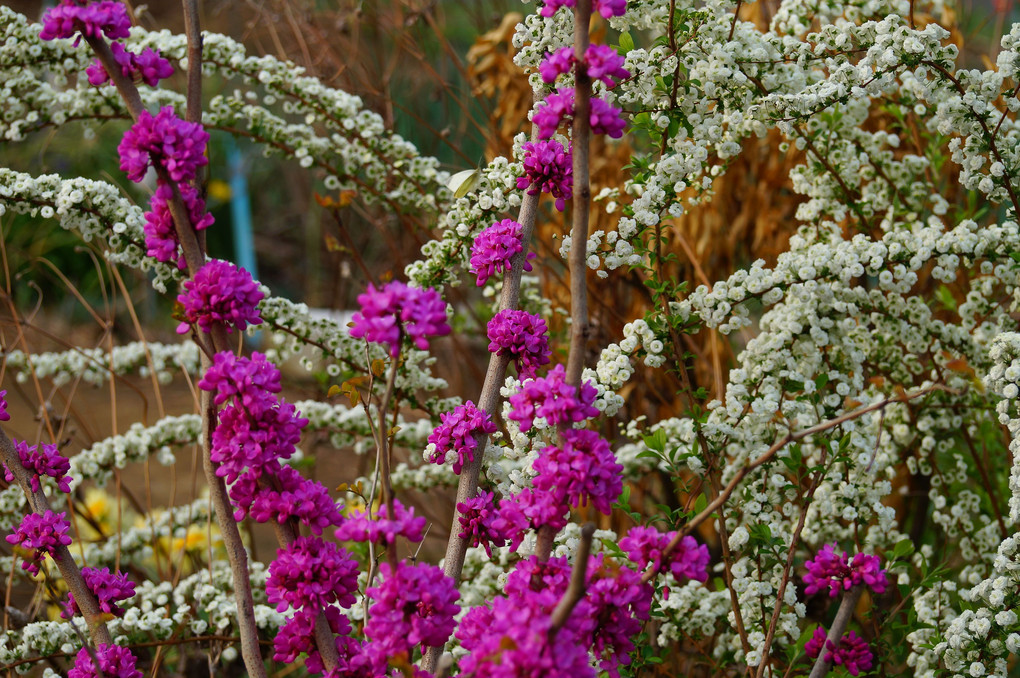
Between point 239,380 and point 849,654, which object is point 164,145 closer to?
point 239,380

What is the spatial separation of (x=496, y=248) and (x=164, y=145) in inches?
16.9

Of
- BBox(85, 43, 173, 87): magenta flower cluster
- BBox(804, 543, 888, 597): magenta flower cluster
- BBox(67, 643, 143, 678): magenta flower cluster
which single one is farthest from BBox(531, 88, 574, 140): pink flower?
BBox(67, 643, 143, 678): magenta flower cluster

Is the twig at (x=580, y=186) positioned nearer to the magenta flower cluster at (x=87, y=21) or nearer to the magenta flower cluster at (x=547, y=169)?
the magenta flower cluster at (x=547, y=169)

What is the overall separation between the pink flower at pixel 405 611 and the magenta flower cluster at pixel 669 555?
0.69 ft

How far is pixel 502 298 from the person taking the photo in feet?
4.09

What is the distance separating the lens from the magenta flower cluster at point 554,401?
976 mm

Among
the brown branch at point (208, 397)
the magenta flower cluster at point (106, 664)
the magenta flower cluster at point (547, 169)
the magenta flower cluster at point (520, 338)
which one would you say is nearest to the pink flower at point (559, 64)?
the magenta flower cluster at point (547, 169)

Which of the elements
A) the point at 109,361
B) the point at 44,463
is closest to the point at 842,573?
the point at 44,463

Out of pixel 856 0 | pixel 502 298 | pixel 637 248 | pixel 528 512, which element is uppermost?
pixel 856 0

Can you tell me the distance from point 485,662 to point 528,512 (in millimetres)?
179

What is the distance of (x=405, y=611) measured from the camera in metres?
0.95

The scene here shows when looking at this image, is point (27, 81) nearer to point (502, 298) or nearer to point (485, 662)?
point (502, 298)

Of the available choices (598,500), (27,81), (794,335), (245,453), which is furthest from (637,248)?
(27,81)

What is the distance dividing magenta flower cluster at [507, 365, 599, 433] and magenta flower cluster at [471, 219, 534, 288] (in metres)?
0.24
